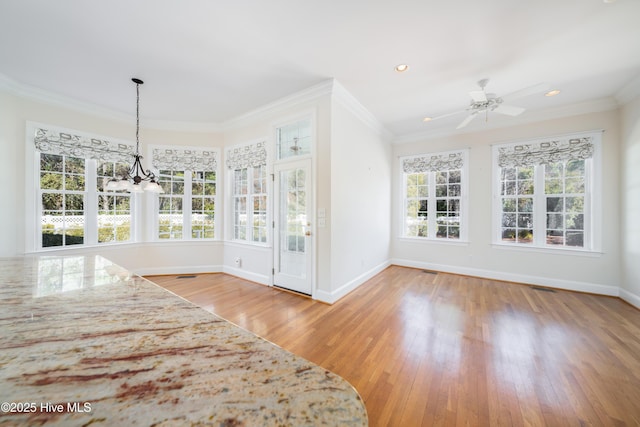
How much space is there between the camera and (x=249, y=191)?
4516mm

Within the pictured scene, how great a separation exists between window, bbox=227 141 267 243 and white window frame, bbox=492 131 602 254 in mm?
4444

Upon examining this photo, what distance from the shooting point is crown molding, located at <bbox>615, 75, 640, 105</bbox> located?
122 inches

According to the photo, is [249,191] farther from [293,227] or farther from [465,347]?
[465,347]

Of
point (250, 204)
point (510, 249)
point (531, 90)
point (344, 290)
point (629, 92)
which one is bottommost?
point (344, 290)

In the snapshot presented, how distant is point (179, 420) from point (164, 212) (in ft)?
17.0

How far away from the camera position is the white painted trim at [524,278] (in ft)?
12.0

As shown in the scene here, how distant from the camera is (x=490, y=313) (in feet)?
9.86

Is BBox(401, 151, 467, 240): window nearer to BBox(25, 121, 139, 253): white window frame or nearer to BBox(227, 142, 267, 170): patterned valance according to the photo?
BBox(227, 142, 267, 170): patterned valance

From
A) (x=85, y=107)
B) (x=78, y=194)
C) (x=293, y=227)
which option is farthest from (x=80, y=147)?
(x=293, y=227)

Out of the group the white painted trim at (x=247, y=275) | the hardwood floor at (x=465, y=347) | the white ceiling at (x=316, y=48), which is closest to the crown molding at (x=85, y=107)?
the white ceiling at (x=316, y=48)

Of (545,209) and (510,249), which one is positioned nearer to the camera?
(545,209)

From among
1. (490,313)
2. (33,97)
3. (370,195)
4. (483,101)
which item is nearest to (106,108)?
(33,97)

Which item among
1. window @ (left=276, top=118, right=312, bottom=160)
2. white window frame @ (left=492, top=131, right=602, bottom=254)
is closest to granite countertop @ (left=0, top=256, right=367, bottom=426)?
window @ (left=276, top=118, right=312, bottom=160)

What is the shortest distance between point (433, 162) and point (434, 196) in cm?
74
